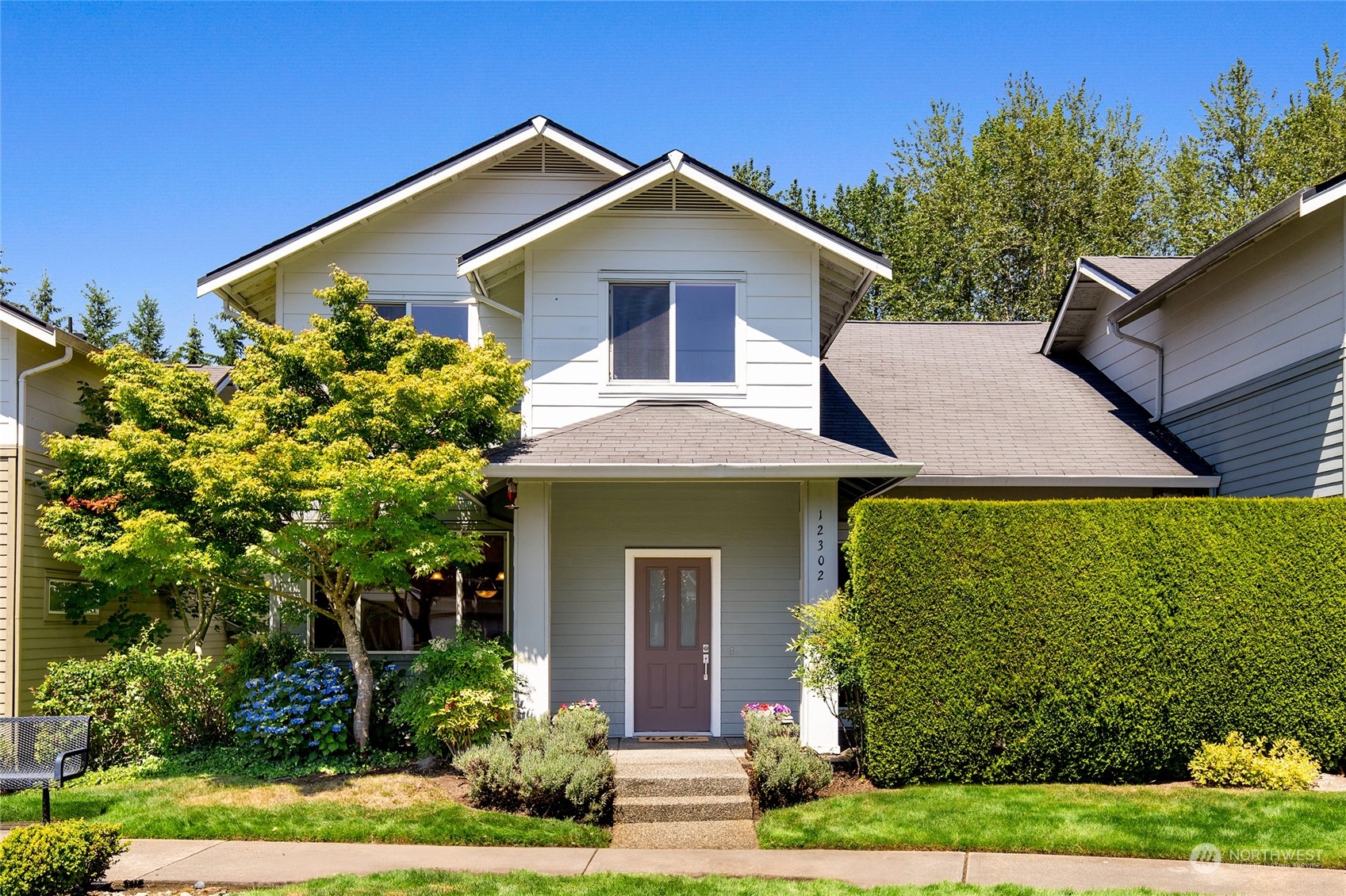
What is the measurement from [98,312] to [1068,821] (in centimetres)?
3721

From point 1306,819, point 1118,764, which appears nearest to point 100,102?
point 1118,764

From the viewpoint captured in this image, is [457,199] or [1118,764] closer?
[1118,764]

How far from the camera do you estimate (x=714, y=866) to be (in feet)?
28.3

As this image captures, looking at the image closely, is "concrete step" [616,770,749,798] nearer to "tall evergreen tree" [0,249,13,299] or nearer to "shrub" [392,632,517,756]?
"shrub" [392,632,517,756]

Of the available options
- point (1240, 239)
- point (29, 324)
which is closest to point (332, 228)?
point (29, 324)

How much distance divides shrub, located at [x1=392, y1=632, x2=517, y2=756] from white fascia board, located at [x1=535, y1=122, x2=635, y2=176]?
6.71 metres

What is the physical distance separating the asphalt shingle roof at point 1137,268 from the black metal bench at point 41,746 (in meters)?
14.0

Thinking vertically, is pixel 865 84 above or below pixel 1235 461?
above

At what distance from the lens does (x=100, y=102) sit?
15.7 m

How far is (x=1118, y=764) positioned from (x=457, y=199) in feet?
34.6

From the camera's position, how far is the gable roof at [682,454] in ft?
37.6

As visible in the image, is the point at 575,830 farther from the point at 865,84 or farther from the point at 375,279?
the point at 865,84

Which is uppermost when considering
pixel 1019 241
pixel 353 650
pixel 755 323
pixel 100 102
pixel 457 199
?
pixel 1019 241

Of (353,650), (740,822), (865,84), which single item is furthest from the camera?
(865,84)
